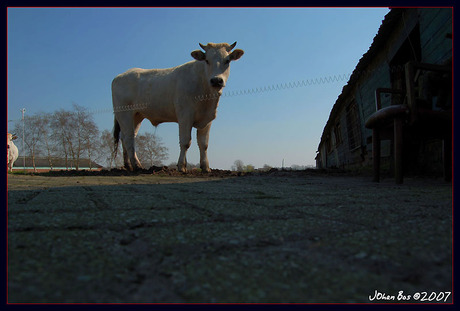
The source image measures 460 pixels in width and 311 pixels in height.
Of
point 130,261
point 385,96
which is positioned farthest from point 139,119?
point 130,261

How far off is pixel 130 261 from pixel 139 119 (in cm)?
865

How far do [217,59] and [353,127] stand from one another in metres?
5.59

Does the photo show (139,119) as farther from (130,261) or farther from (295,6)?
(130,261)

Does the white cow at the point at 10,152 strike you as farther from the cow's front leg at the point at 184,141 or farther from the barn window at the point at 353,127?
the barn window at the point at 353,127

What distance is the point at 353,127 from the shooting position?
10203 mm

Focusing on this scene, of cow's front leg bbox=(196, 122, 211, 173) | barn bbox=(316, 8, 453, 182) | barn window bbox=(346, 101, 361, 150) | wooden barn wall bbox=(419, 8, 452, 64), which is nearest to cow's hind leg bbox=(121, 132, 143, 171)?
cow's front leg bbox=(196, 122, 211, 173)

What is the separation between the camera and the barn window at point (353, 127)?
30.6 ft

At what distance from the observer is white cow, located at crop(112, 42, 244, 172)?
22.5 ft

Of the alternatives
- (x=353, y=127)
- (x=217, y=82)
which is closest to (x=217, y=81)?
(x=217, y=82)

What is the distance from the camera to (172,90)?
7.76m

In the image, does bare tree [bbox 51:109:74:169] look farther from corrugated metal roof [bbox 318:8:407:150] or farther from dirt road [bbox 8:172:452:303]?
dirt road [bbox 8:172:452:303]

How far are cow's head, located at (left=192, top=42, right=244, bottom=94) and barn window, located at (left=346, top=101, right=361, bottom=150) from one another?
4357 millimetres

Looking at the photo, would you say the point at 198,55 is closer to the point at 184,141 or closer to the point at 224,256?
the point at 184,141

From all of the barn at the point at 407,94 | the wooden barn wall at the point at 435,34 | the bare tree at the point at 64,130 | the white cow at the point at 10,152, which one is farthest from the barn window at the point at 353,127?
the bare tree at the point at 64,130
